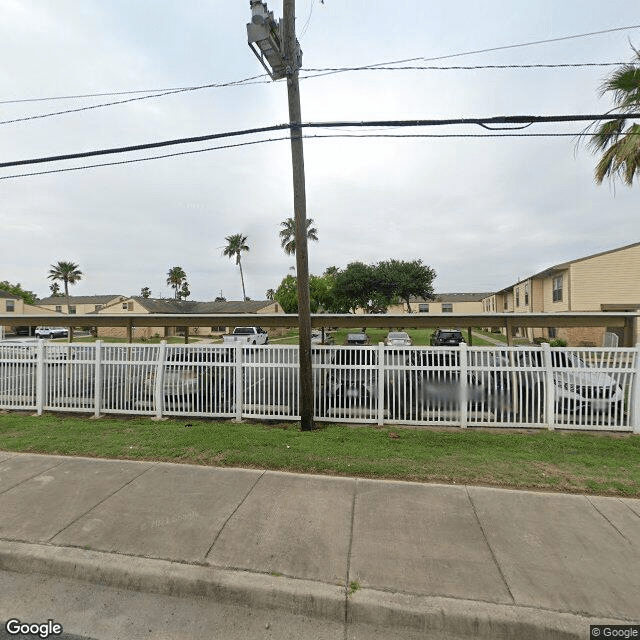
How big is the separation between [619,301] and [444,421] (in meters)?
24.1

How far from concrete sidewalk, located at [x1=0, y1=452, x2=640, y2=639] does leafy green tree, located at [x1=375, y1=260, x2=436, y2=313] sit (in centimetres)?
3994

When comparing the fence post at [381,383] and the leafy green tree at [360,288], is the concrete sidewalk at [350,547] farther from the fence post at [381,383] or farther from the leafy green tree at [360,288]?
the leafy green tree at [360,288]

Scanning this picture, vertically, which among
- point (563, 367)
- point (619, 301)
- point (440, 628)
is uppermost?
point (619, 301)

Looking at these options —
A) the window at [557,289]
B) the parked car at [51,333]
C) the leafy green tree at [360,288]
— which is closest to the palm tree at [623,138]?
the window at [557,289]

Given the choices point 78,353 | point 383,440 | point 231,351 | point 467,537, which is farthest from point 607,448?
point 78,353

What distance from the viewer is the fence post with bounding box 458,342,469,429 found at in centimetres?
676

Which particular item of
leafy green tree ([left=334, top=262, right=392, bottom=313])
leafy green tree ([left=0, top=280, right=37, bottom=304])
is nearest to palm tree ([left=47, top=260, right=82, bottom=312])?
leafy green tree ([left=0, top=280, right=37, bottom=304])

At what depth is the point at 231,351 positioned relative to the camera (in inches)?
295

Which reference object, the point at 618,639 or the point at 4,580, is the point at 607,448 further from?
the point at 4,580

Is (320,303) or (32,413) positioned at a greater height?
(320,303)

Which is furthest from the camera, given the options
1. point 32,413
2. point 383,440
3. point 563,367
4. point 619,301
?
point 619,301

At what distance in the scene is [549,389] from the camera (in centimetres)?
660

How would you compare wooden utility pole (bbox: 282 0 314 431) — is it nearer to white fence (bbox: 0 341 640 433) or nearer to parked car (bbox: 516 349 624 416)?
white fence (bbox: 0 341 640 433)

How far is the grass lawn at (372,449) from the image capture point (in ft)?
15.2
